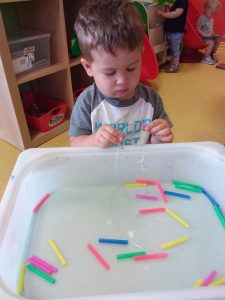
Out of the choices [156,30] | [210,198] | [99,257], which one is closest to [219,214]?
[210,198]

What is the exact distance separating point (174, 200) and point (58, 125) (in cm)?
82

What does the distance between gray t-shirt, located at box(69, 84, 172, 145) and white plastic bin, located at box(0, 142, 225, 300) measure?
104mm

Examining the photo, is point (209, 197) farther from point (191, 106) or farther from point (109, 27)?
point (191, 106)

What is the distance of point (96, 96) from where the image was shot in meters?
0.65

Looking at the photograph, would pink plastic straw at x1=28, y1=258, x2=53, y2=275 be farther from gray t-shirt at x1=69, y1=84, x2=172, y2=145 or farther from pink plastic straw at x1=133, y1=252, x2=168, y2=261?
gray t-shirt at x1=69, y1=84, x2=172, y2=145

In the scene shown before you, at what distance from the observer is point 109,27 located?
0.49 m

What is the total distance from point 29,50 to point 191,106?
0.90 metres

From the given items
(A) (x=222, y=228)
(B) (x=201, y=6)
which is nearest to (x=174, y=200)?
(A) (x=222, y=228)

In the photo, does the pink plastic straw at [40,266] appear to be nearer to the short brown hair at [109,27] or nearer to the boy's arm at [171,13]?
the short brown hair at [109,27]

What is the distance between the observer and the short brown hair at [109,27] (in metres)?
0.49

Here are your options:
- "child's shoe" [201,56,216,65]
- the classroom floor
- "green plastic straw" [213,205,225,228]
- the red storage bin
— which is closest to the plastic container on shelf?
the red storage bin

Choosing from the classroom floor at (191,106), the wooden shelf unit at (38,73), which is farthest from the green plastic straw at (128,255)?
the wooden shelf unit at (38,73)

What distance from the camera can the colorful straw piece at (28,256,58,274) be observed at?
1.55ft

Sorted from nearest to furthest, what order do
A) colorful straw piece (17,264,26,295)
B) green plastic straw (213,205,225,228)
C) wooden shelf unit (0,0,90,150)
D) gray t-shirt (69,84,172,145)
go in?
colorful straw piece (17,264,26,295), green plastic straw (213,205,225,228), gray t-shirt (69,84,172,145), wooden shelf unit (0,0,90,150)
